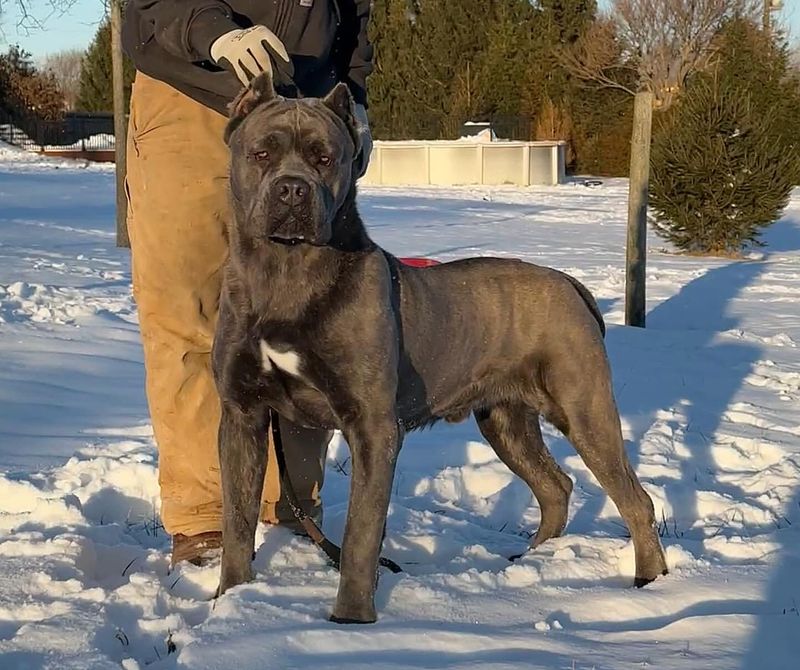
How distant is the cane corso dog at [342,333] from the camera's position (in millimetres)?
3076

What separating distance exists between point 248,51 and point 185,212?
695mm

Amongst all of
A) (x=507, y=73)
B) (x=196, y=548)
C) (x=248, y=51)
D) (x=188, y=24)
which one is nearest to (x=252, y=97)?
(x=248, y=51)

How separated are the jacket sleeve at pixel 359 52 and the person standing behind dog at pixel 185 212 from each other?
180mm

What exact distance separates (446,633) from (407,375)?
0.93 m

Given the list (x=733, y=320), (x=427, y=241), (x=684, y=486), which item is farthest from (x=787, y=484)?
(x=427, y=241)

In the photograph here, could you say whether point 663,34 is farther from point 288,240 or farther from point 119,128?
point 288,240

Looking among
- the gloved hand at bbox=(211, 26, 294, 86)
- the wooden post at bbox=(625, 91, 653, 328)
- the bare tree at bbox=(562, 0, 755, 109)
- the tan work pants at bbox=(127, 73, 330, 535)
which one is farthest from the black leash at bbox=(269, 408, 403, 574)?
the bare tree at bbox=(562, 0, 755, 109)

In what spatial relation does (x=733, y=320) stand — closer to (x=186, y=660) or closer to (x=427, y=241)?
(x=427, y=241)

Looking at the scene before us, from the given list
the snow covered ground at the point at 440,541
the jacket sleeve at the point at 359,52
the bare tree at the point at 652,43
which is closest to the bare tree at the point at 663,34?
the bare tree at the point at 652,43

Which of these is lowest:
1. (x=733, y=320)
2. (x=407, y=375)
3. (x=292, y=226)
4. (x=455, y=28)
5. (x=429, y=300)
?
(x=733, y=320)

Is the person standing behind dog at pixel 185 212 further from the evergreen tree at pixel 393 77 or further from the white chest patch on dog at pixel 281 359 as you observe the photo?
the evergreen tree at pixel 393 77

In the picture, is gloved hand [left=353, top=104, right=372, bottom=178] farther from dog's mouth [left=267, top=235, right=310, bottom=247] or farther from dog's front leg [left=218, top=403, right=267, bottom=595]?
dog's front leg [left=218, top=403, right=267, bottom=595]

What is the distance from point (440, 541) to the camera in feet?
13.2

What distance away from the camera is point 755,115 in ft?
53.6
